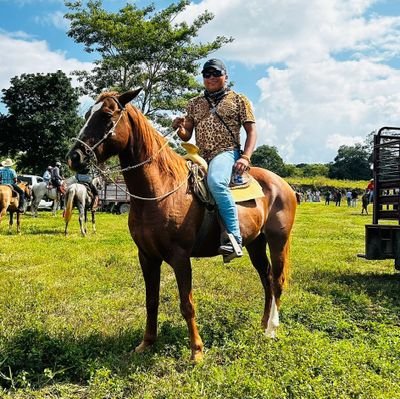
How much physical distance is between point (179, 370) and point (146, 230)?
1.34 metres

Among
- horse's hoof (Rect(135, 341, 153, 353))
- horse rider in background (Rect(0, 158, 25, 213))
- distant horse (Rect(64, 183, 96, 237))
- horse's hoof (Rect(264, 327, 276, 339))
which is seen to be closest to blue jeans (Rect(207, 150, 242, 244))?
horse's hoof (Rect(264, 327, 276, 339))

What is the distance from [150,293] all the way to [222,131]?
6.25 feet

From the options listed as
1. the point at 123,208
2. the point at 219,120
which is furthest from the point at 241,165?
the point at 123,208

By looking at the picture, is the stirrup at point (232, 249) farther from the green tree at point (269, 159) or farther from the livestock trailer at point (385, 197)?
the green tree at point (269, 159)

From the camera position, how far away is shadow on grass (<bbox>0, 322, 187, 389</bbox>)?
3.88 m

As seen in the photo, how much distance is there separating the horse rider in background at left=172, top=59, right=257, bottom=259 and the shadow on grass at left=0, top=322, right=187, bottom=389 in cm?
128

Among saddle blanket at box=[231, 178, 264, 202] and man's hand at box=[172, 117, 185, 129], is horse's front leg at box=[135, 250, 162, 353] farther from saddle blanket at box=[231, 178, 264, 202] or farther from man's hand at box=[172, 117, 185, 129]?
man's hand at box=[172, 117, 185, 129]

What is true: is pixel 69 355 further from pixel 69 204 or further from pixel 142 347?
pixel 69 204

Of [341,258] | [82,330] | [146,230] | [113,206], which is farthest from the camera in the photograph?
[113,206]

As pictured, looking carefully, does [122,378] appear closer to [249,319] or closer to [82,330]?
[82,330]

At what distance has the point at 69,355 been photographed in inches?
165

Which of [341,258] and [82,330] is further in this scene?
[341,258]

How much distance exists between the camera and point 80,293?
671cm

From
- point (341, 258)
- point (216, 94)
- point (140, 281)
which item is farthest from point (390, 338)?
point (341, 258)
